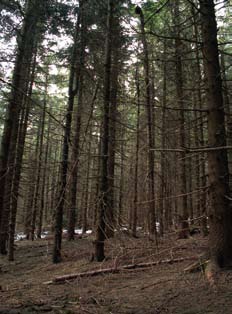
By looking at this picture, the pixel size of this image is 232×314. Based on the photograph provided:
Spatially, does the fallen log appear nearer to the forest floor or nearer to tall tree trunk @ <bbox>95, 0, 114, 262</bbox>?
the forest floor

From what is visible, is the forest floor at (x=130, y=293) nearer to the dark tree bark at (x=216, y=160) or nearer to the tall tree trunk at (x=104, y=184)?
the dark tree bark at (x=216, y=160)

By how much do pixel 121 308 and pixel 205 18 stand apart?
5324mm

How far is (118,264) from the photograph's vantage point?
6.84 meters

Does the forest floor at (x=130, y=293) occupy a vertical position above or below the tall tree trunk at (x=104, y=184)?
below

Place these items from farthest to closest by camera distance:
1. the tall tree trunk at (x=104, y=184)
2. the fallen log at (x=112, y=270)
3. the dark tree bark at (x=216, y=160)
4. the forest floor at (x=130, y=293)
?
the tall tree trunk at (x=104, y=184), the fallen log at (x=112, y=270), the dark tree bark at (x=216, y=160), the forest floor at (x=130, y=293)

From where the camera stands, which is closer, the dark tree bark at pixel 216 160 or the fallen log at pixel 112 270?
the dark tree bark at pixel 216 160

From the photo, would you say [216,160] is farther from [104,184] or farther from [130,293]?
[104,184]

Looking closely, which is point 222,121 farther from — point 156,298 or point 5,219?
point 5,219

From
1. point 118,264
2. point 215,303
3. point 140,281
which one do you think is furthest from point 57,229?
point 215,303

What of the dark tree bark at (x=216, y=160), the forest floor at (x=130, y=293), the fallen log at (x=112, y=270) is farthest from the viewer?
the fallen log at (x=112, y=270)

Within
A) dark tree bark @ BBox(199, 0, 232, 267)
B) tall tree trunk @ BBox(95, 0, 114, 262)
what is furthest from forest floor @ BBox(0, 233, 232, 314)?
tall tree trunk @ BBox(95, 0, 114, 262)

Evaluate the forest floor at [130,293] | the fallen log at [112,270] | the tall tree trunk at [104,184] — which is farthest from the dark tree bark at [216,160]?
the tall tree trunk at [104,184]

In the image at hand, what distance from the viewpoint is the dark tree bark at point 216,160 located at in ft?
15.1

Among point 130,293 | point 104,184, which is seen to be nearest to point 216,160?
point 130,293
